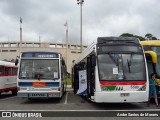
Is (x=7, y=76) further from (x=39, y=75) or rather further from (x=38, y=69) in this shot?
(x=39, y=75)

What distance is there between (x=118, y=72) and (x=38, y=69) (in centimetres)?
517

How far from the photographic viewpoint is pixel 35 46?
122m

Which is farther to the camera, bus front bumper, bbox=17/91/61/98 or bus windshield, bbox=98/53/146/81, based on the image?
bus front bumper, bbox=17/91/61/98

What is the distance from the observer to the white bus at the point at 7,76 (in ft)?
75.6

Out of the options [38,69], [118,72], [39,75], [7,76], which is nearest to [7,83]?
[7,76]

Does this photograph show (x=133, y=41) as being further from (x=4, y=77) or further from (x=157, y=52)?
(x=4, y=77)

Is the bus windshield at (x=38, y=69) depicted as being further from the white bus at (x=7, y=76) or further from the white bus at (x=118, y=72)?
the white bus at (x=7, y=76)

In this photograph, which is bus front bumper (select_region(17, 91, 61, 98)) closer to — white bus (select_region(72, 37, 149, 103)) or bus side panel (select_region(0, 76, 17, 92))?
white bus (select_region(72, 37, 149, 103))

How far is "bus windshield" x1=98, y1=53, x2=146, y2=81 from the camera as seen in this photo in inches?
605

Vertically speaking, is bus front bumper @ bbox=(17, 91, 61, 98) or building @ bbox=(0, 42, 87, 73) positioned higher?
building @ bbox=(0, 42, 87, 73)

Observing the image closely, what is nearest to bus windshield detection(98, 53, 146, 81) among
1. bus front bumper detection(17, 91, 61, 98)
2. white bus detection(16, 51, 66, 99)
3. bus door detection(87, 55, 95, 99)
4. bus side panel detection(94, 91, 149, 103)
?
bus door detection(87, 55, 95, 99)

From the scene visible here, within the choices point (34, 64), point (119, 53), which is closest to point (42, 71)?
point (34, 64)

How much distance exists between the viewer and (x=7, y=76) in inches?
952

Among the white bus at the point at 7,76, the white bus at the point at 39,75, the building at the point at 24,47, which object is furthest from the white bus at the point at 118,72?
the building at the point at 24,47
